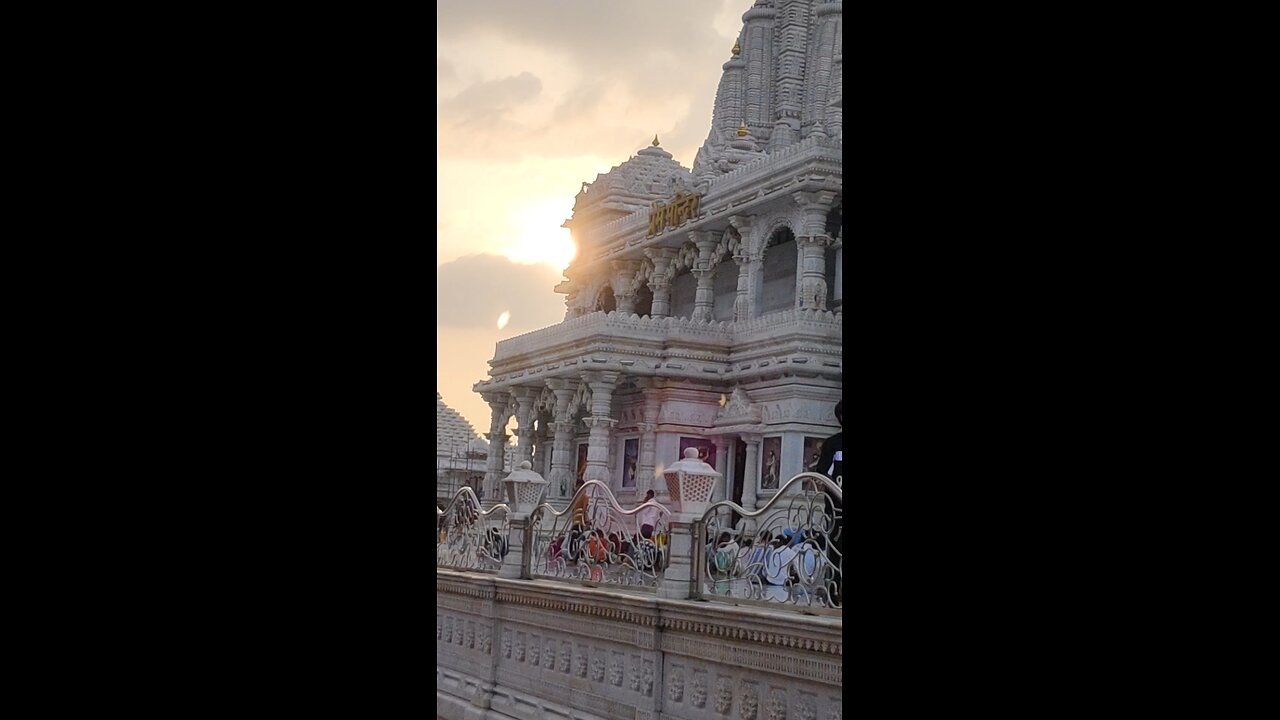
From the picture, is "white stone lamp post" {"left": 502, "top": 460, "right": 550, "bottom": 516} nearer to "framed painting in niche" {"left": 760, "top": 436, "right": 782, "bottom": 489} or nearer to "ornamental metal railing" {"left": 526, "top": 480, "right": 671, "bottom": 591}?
"ornamental metal railing" {"left": 526, "top": 480, "right": 671, "bottom": 591}

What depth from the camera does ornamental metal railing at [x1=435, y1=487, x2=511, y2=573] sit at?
39.4ft

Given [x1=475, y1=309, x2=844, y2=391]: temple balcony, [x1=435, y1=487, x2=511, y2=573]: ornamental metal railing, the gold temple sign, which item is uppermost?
the gold temple sign

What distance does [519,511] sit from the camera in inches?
487

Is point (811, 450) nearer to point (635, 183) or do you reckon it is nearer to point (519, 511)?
point (519, 511)

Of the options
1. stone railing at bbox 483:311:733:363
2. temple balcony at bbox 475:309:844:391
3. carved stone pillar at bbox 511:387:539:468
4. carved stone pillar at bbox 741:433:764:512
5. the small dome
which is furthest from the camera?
the small dome

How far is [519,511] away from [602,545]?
6.85ft

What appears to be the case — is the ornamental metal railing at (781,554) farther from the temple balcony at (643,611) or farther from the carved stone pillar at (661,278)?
the carved stone pillar at (661,278)

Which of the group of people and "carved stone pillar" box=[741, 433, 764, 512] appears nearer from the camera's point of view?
the group of people

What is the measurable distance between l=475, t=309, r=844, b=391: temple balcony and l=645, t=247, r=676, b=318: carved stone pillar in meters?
2.93

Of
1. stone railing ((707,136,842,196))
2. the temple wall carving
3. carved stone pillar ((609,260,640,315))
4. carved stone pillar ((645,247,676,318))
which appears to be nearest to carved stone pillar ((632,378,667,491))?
carved stone pillar ((645,247,676,318))

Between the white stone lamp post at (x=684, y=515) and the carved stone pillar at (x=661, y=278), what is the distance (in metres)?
12.3
